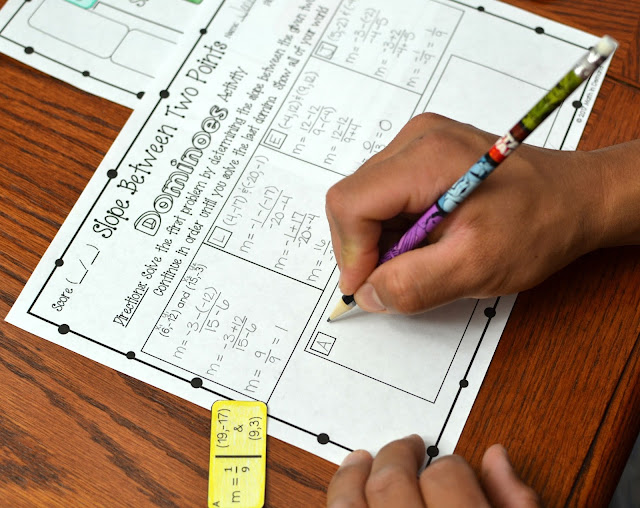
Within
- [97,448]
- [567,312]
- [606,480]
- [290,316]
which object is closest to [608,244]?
[567,312]

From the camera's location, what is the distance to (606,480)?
588 millimetres

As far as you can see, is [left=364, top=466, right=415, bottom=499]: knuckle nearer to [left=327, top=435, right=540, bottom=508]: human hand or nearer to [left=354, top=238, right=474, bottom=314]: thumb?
[left=327, top=435, right=540, bottom=508]: human hand

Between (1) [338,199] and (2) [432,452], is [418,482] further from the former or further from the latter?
(1) [338,199]

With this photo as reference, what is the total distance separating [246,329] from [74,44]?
418 millimetres

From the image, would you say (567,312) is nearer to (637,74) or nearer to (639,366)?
(639,366)

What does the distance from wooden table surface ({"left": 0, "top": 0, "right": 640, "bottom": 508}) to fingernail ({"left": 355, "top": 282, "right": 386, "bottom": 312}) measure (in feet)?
0.44

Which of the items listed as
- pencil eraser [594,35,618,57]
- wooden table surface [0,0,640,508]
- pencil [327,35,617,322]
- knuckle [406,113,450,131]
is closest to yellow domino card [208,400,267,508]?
wooden table surface [0,0,640,508]

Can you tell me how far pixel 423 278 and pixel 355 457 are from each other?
0.18 m

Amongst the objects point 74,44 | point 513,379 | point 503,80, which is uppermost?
point 503,80

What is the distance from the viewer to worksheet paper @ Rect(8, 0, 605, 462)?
2.02 feet

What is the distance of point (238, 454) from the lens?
1.94ft

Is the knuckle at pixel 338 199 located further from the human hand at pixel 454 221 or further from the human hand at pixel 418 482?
the human hand at pixel 418 482

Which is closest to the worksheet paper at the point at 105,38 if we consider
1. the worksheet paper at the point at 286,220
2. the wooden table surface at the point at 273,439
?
the worksheet paper at the point at 286,220

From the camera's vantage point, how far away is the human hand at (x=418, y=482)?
1.75 ft
